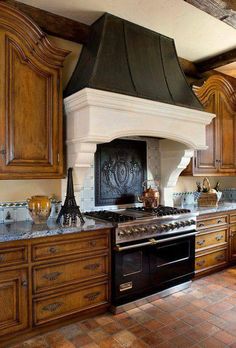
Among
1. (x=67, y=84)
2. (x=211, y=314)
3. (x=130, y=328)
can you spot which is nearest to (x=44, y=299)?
(x=130, y=328)

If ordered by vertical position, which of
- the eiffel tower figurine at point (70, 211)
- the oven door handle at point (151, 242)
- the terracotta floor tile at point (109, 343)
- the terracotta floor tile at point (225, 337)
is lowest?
the terracotta floor tile at point (225, 337)

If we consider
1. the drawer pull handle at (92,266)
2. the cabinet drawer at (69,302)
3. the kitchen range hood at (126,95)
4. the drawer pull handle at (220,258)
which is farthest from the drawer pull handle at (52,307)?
the drawer pull handle at (220,258)

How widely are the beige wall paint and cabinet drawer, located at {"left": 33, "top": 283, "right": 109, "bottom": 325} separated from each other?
3.21ft

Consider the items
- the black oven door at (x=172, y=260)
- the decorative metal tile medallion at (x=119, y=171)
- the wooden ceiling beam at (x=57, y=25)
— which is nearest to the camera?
the wooden ceiling beam at (x=57, y=25)

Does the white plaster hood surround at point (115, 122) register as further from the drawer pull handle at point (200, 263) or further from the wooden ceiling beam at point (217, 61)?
the drawer pull handle at point (200, 263)

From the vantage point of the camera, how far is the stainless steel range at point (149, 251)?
2.53 m

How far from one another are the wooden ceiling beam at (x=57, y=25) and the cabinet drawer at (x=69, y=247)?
84.0 inches

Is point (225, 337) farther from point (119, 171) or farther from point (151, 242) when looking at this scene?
point (119, 171)

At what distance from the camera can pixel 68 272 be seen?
2.30m

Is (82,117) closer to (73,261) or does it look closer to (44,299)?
(73,261)

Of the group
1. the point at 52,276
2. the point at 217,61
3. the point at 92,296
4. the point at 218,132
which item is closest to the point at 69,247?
the point at 52,276

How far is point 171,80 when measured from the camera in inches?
122

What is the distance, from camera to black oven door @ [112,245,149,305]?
2520 millimetres

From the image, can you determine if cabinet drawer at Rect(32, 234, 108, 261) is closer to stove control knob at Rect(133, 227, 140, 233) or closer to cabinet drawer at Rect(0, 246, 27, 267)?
cabinet drawer at Rect(0, 246, 27, 267)
